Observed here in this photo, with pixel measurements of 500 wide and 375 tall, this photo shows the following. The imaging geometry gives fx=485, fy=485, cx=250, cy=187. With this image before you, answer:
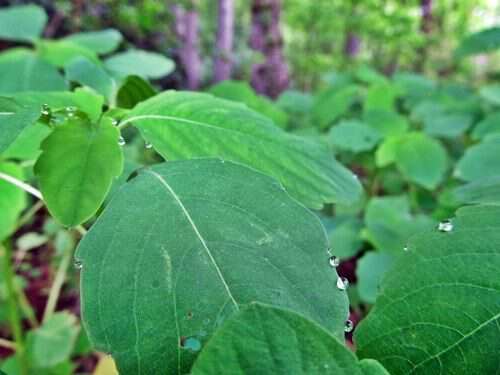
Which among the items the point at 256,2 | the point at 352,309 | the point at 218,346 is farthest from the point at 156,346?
the point at 256,2

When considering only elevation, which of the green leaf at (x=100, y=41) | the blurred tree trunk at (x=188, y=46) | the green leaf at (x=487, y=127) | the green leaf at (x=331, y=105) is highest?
the green leaf at (x=100, y=41)

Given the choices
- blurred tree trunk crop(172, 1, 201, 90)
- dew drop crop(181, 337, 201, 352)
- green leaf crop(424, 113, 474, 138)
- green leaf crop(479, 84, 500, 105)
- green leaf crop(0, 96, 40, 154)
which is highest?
green leaf crop(0, 96, 40, 154)

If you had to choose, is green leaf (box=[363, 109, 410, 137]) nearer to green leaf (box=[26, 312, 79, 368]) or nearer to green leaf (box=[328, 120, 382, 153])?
green leaf (box=[328, 120, 382, 153])

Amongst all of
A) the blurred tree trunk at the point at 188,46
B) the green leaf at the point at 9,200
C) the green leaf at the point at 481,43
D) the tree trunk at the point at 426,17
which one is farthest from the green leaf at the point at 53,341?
the blurred tree trunk at the point at 188,46

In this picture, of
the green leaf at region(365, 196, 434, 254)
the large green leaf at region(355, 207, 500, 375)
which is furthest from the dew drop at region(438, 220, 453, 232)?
the green leaf at region(365, 196, 434, 254)

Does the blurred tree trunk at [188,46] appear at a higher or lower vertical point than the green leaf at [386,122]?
lower

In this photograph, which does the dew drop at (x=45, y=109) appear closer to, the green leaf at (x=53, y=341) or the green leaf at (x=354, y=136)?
the green leaf at (x=53, y=341)
